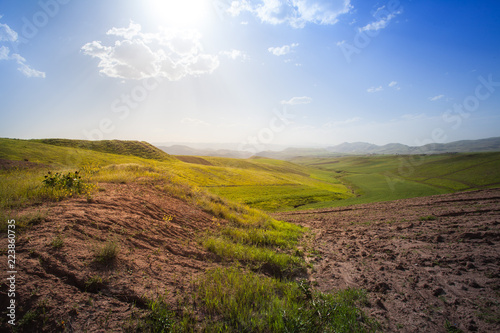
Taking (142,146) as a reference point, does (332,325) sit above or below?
below

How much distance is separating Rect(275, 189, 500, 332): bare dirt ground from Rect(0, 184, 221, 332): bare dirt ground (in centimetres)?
539

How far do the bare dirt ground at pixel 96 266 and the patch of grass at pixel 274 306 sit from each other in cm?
94

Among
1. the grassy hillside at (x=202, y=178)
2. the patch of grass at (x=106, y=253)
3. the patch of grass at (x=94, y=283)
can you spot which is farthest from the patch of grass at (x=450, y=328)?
the grassy hillside at (x=202, y=178)

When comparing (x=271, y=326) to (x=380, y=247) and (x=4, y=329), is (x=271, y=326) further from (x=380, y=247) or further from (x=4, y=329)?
(x=380, y=247)

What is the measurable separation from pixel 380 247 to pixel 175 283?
9.54 metres

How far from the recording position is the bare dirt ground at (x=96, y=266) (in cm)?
393

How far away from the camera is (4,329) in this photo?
11.1 feet

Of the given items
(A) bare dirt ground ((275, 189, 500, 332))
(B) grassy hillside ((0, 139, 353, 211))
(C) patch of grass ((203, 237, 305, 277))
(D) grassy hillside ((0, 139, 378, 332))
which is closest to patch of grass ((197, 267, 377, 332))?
(D) grassy hillside ((0, 139, 378, 332))

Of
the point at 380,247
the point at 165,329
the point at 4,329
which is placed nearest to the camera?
the point at 4,329

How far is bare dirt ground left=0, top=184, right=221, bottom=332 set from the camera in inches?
155

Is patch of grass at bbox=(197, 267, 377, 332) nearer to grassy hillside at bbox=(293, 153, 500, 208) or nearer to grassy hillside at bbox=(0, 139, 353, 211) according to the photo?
grassy hillside at bbox=(0, 139, 353, 211)

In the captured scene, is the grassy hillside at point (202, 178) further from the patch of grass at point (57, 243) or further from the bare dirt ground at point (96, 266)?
the patch of grass at point (57, 243)

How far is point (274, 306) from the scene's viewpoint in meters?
5.27

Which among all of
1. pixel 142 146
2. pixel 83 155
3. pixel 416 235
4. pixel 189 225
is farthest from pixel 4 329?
pixel 142 146
